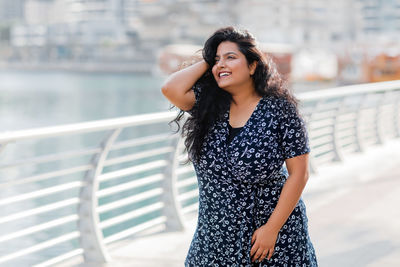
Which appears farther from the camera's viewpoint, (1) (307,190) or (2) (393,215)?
(1) (307,190)

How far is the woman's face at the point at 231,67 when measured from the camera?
6.38 ft

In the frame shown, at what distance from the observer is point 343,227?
4.73m

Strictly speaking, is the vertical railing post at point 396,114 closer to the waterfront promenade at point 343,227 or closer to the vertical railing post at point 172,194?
the waterfront promenade at point 343,227

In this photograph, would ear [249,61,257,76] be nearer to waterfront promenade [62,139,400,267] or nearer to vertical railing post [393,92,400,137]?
waterfront promenade [62,139,400,267]

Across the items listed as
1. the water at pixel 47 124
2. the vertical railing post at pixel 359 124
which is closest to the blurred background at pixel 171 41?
the water at pixel 47 124

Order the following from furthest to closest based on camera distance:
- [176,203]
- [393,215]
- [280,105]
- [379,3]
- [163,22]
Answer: [379,3] → [163,22] → [393,215] → [176,203] → [280,105]

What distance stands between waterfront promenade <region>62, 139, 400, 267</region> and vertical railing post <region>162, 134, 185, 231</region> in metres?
0.09

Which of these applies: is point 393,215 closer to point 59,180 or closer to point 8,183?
point 8,183

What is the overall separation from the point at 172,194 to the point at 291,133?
2681mm

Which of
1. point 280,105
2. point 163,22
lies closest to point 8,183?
point 280,105

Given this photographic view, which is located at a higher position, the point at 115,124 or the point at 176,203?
the point at 115,124

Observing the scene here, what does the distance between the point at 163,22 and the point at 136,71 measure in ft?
38.8

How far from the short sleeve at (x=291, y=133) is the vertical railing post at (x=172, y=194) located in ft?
8.42

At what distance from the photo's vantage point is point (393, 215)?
510 centimetres
